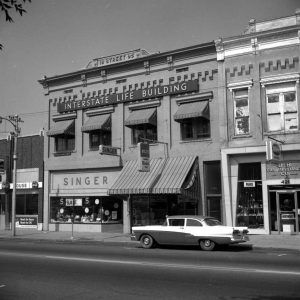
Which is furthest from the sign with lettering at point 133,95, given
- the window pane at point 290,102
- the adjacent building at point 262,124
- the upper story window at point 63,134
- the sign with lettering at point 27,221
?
the sign with lettering at point 27,221

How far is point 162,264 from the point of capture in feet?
43.0

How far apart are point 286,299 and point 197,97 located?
1714cm

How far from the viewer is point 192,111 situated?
23.8 meters

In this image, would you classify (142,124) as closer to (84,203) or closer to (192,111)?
(192,111)

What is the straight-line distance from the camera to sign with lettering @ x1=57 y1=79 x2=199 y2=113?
81.2 ft

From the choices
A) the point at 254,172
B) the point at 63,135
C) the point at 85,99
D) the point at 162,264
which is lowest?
the point at 162,264

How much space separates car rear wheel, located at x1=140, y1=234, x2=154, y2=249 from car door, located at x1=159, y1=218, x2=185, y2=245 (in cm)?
49

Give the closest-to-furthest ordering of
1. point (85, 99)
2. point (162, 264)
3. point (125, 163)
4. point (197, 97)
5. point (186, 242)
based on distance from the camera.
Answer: point (162, 264) < point (186, 242) < point (197, 97) < point (125, 163) < point (85, 99)

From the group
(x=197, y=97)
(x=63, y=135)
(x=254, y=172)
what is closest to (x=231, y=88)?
(x=197, y=97)

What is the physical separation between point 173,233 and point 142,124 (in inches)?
346

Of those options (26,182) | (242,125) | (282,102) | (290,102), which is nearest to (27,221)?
(26,182)

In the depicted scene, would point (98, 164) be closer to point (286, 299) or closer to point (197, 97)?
point (197, 97)

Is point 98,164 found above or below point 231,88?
below

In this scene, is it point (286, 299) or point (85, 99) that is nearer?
point (286, 299)
